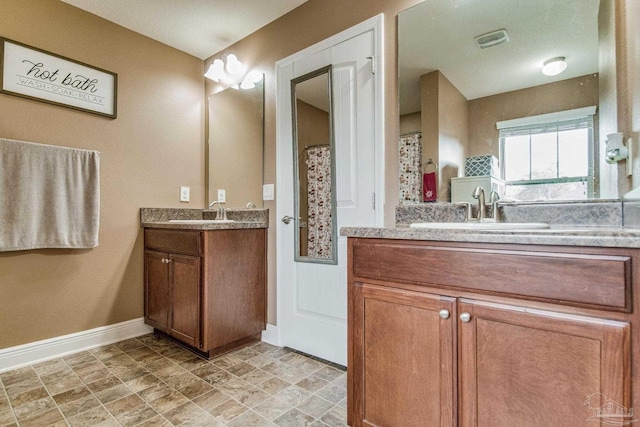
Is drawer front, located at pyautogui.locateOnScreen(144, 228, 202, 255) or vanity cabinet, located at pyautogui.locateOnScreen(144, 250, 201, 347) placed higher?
drawer front, located at pyautogui.locateOnScreen(144, 228, 202, 255)

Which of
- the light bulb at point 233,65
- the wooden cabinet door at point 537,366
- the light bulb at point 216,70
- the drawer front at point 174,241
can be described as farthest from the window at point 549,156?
the light bulb at point 216,70

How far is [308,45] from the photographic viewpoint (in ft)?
7.15

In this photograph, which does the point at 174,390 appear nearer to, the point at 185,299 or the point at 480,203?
the point at 185,299

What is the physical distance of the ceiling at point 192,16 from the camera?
2.18 metres

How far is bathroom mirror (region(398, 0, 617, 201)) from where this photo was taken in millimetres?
1297

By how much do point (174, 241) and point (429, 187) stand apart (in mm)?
1687

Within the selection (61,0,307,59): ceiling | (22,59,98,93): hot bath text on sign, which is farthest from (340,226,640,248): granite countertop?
(22,59,98,93): hot bath text on sign

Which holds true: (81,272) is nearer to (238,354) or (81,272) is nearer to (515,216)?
(238,354)

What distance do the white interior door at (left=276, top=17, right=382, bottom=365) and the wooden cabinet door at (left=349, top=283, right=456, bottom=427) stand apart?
73 centimetres

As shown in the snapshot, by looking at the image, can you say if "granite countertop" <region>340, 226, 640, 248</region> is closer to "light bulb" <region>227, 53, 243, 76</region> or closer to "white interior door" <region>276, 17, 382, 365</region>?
"white interior door" <region>276, 17, 382, 365</region>

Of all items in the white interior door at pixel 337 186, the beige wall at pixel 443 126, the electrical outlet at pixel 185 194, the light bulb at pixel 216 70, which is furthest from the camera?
the electrical outlet at pixel 185 194

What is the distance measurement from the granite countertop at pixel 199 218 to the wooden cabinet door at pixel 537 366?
1554 mm

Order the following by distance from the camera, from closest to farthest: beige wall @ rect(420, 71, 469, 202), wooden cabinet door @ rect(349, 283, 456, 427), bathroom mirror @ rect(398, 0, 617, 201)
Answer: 1. wooden cabinet door @ rect(349, 283, 456, 427)
2. bathroom mirror @ rect(398, 0, 617, 201)
3. beige wall @ rect(420, 71, 469, 202)

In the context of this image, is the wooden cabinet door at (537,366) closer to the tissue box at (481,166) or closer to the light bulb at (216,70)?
the tissue box at (481,166)
